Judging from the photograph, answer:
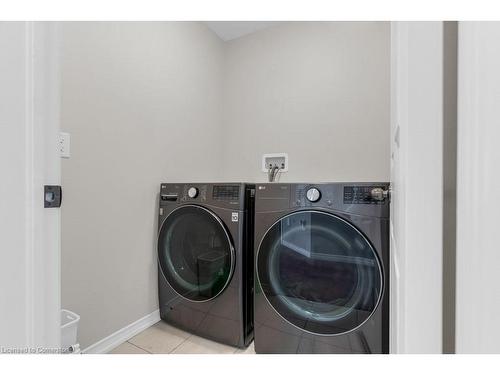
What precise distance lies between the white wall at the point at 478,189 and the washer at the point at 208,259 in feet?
3.49

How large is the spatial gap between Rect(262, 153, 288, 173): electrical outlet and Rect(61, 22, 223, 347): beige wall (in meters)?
0.61

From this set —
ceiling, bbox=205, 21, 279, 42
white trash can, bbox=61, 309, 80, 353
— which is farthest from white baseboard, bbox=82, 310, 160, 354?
ceiling, bbox=205, 21, 279, 42

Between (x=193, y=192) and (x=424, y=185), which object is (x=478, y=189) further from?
(x=193, y=192)

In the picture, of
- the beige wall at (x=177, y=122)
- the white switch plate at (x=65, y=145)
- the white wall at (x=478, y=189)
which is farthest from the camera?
the beige wall at (x=177, y=122)

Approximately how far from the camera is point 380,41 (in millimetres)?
1663

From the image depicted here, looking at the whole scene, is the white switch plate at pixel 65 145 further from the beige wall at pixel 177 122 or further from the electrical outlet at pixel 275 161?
the electrical outlet at pixel 275 161

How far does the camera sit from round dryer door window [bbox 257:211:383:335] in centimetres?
101

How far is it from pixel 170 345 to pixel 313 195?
1148mm

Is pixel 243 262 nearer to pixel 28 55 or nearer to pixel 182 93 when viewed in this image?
pixel 28 55

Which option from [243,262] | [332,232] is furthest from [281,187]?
[243,262]

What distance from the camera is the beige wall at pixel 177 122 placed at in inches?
46.6

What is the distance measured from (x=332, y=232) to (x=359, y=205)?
17cm

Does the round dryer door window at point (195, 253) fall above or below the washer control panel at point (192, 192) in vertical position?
below

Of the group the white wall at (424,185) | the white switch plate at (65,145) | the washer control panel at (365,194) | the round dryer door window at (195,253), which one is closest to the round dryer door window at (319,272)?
the washer control panel at (365,194)
